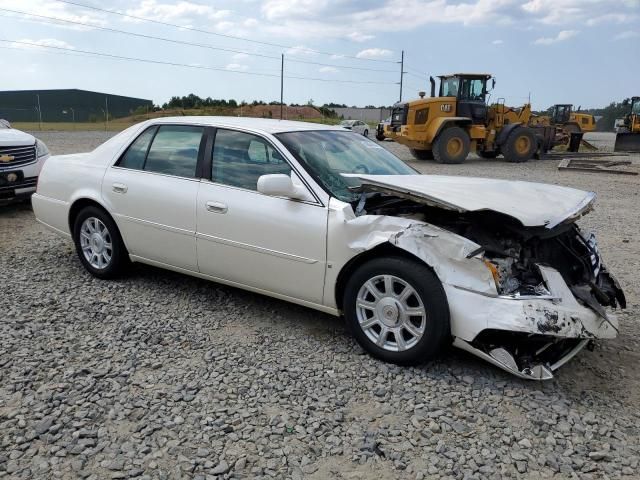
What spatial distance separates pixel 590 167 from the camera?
55.1ft

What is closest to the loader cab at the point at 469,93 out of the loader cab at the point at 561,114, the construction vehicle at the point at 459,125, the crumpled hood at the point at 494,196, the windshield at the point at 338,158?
the construction vehicle at the point at 459,125

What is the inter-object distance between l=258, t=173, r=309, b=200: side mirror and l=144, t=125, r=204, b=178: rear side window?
0.93 metres

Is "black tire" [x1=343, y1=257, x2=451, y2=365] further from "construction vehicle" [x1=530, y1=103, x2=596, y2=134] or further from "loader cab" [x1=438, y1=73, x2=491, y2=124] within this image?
"construction vehicle" [x1=530, y1=103, x2=596, y2=134]

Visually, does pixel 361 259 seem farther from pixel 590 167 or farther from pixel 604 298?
pixel 590 167

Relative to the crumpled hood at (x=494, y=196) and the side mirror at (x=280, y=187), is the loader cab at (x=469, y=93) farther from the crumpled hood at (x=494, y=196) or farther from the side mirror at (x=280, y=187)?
the side mirror at (x=280, y=187)

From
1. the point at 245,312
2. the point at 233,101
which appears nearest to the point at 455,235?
the point at 245,312

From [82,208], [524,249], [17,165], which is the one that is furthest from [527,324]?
[17,165]

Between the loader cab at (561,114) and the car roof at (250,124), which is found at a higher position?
the car roof at (250,124)

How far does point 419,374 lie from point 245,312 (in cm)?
156

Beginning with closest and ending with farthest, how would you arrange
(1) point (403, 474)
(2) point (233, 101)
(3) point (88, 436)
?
(1) point (403, 474)
(3) point (88, 436)
(2) point (233, 101)

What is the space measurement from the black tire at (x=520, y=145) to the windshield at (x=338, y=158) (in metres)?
15.4

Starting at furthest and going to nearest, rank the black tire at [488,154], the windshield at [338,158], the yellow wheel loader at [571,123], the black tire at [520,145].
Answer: the yellow wheel loader at [571,123] → the black tire at [488,154] → the black tire at [520,145] → the windshield at [338,158]

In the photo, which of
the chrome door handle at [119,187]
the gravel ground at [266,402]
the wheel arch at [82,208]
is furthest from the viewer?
the wheel arch at [82,208]

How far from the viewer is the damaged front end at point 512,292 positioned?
311 centimetres
